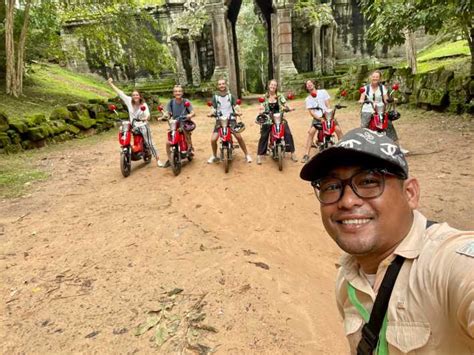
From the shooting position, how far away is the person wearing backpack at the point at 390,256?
100 cm

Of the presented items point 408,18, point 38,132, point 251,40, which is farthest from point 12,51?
point 251,40

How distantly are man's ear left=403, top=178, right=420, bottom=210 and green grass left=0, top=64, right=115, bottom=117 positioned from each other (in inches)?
476

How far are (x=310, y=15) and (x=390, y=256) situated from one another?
795 inches

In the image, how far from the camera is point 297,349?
2.55 meters

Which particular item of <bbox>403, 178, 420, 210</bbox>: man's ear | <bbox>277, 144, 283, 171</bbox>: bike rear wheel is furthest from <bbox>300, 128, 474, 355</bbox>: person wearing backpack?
<bbox>277, 144, 283, 171</bbox>: bike rear wheel

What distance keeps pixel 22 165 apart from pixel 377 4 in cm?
858

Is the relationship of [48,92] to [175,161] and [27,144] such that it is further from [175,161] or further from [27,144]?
[175,161]

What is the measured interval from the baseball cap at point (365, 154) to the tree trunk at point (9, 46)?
13.5 metres

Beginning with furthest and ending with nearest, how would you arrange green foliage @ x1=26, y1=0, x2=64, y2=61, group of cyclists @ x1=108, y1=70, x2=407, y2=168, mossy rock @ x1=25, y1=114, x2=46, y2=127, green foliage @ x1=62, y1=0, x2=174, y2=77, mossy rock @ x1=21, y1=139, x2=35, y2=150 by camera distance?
green foliage @ x1=62, y1=0, x2=174, y2=77 → green foliage @ x1=26, y1=0, x2=64, y2=61 → mossy rock @ x1=25, y1=114, x2=46, y2=127 → mossy rock @ x1=21, y1=139, x2=35, y2=150 → group of cyclists @ x1=108, y1=70, x2=407, y2=168

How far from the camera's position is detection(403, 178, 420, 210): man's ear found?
1.27 m

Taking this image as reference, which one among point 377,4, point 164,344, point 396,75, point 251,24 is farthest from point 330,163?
point 251,24

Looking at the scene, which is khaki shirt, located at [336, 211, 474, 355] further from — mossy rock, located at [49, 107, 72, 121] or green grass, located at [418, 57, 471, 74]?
green grass, located at [418, 57, 471, 74]

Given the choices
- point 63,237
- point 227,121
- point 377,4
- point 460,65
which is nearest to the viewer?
point 63,237

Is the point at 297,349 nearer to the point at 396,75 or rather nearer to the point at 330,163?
the point at 330,163
